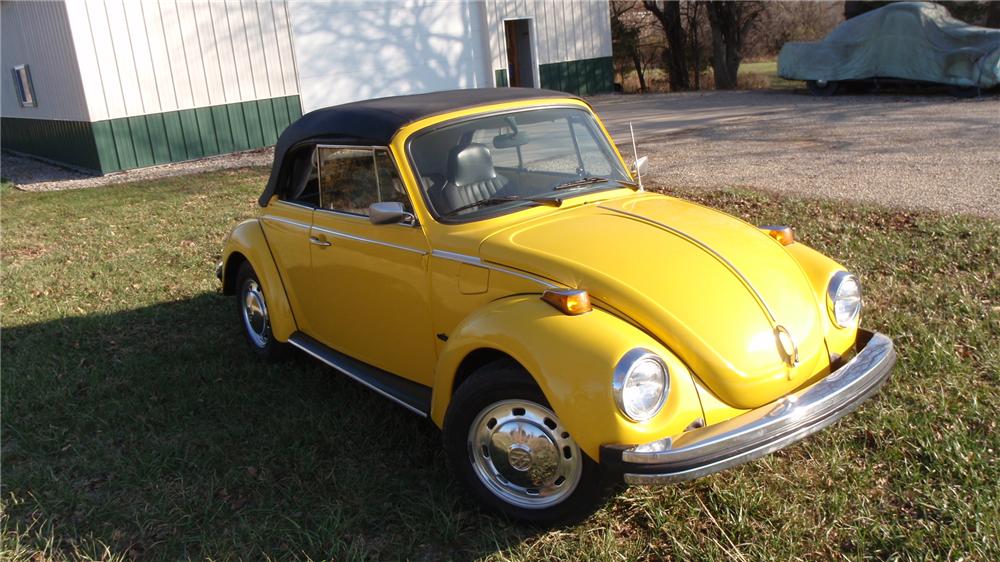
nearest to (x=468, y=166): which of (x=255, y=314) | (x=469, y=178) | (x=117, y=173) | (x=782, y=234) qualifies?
(x=469, y=178)

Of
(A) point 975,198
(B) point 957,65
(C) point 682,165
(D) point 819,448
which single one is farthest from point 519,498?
(B) point 957,65

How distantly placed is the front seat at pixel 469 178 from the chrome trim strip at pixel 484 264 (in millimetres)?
286

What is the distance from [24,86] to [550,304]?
20050 millimetres

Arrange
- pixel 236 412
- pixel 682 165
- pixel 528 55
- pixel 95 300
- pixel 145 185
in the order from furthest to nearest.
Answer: pixel 528 55 → pixel 145 185 → pixel 682 165 → pixel 95 300 → pixel 236 412

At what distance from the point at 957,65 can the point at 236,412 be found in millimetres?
17521

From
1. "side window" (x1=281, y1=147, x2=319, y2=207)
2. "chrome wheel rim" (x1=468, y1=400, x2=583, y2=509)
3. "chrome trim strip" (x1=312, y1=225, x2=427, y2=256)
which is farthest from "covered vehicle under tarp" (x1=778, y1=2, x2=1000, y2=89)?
"chrome wheel rim" (x1=468, y1=400, x2=583, y2=509)

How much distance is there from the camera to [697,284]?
129 inches

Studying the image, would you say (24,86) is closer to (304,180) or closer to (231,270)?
(231,270)

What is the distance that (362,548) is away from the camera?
333cm

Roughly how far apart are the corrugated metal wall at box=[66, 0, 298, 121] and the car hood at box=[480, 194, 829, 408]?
46.0 ft

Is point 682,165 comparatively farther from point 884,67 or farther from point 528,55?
point 528,55

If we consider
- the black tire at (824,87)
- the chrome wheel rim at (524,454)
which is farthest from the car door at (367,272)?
the black tire at (824,87)

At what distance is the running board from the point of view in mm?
3842

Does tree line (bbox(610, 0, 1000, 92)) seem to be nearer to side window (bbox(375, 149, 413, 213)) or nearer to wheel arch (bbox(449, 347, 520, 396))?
side window (bbox(375, 149, 413, 213))
